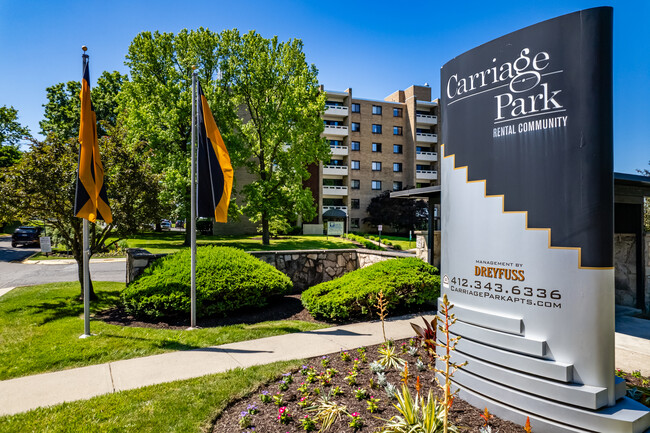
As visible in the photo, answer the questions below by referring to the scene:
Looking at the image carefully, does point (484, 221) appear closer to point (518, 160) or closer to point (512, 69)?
point (518, 160)

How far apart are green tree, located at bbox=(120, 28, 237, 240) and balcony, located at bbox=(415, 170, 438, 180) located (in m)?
29.1

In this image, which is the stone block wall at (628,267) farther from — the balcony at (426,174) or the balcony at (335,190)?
Answer: the balcony at (426,174)

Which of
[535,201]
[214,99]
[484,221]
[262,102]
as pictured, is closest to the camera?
[535,201]

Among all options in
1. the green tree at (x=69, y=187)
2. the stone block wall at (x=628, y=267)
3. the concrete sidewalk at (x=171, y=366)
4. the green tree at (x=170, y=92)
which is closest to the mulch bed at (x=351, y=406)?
the concrete sidewalk at (x=171, y=366)

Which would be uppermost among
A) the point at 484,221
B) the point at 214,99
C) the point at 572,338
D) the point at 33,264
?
the point at 214,99

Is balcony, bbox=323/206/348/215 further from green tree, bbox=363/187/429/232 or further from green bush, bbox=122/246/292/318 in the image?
green bush, bbox=122/246/292/318

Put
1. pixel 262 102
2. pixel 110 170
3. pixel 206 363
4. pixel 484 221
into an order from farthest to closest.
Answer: pixel 262 102, pixel 110 170, pixel 206 363, pixel 484 221

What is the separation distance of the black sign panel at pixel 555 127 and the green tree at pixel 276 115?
19.9m

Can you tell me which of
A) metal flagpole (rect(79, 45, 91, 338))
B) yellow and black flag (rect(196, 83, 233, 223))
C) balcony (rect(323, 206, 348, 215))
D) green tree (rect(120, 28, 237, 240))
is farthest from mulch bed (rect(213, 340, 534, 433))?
balcony (rect(323, 206, 348, 215))

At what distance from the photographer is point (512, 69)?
12.1 ft

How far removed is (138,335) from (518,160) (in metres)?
6.97

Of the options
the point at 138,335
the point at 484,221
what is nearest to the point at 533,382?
the point at 484,221

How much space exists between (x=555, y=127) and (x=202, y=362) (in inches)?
217

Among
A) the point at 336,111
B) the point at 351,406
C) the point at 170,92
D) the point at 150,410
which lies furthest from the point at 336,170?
the point at 150,410
